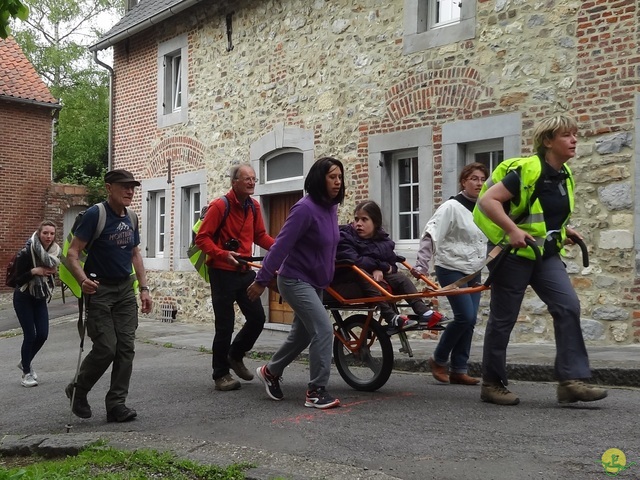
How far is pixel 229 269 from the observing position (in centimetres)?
755

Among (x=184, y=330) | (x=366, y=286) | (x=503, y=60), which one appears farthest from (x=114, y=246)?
(x=184, y=330)

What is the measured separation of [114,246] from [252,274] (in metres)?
1.61

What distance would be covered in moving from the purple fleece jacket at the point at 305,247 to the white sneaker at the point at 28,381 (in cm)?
363

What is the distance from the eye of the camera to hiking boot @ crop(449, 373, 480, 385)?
290 inches

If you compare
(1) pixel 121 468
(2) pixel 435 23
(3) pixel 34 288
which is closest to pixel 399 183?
(2) pixel 435 23

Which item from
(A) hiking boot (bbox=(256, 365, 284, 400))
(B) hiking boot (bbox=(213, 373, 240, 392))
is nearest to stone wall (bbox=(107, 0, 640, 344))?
(B) hiking boot (bbox=(213, 373, 240, 392))

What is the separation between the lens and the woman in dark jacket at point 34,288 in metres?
8.91

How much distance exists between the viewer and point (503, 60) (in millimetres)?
10492

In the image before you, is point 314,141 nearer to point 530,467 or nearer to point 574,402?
point 574,402

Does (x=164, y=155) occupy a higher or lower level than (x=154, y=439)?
higher

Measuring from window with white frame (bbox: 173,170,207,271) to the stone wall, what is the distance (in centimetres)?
32

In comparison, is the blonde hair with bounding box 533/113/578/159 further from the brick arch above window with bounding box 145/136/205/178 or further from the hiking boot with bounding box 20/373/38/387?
the brick arch above window with bounding box 145/136/205/178

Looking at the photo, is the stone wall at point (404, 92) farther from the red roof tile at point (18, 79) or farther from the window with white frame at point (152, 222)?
the red roof tile at point (18, 79)

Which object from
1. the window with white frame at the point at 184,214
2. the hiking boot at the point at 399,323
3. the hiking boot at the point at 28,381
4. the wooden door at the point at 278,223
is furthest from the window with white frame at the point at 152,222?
the hiking boot at the point at 399,323
